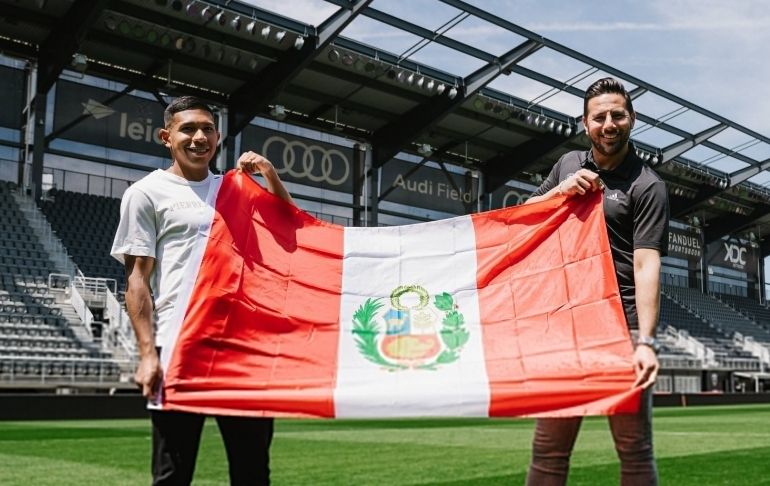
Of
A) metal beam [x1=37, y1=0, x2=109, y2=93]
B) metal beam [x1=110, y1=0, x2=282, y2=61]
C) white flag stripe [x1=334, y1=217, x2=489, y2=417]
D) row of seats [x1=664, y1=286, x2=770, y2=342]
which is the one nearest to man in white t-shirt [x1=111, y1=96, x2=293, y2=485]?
white flag stripe [x1=334, y1=217, x2=489, y2=417]

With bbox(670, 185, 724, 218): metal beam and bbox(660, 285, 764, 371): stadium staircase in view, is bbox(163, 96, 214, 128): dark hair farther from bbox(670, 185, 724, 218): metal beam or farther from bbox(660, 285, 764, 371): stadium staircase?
bbox(670, 185, 724, 218): metal beam

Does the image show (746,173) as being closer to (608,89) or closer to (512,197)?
(512,197)

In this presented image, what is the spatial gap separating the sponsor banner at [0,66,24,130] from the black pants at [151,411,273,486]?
2164 cm

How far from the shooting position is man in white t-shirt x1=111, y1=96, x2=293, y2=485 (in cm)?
287

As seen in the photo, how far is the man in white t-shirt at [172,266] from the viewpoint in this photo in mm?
2873

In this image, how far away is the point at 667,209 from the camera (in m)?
2.97

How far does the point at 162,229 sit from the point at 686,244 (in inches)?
1673

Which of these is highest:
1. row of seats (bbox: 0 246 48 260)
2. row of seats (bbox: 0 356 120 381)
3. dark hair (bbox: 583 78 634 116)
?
row of seats (bbox: 0 246 48 260)

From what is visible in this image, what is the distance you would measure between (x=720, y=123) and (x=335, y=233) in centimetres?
3022

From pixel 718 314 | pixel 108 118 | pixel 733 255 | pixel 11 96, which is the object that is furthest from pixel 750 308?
pixel 11 96

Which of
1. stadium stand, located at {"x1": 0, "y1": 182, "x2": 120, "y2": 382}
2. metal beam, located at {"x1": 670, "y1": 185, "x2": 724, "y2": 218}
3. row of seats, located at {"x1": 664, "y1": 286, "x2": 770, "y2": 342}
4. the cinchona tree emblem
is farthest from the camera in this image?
row of seats, located at {"x1": 664, "y1": 286, "x2": 770, "y2": 342}

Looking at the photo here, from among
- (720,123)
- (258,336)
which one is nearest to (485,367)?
(258,336)

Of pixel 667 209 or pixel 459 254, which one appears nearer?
pixel 667 209

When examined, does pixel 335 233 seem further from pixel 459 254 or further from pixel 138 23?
pixel 138 23
